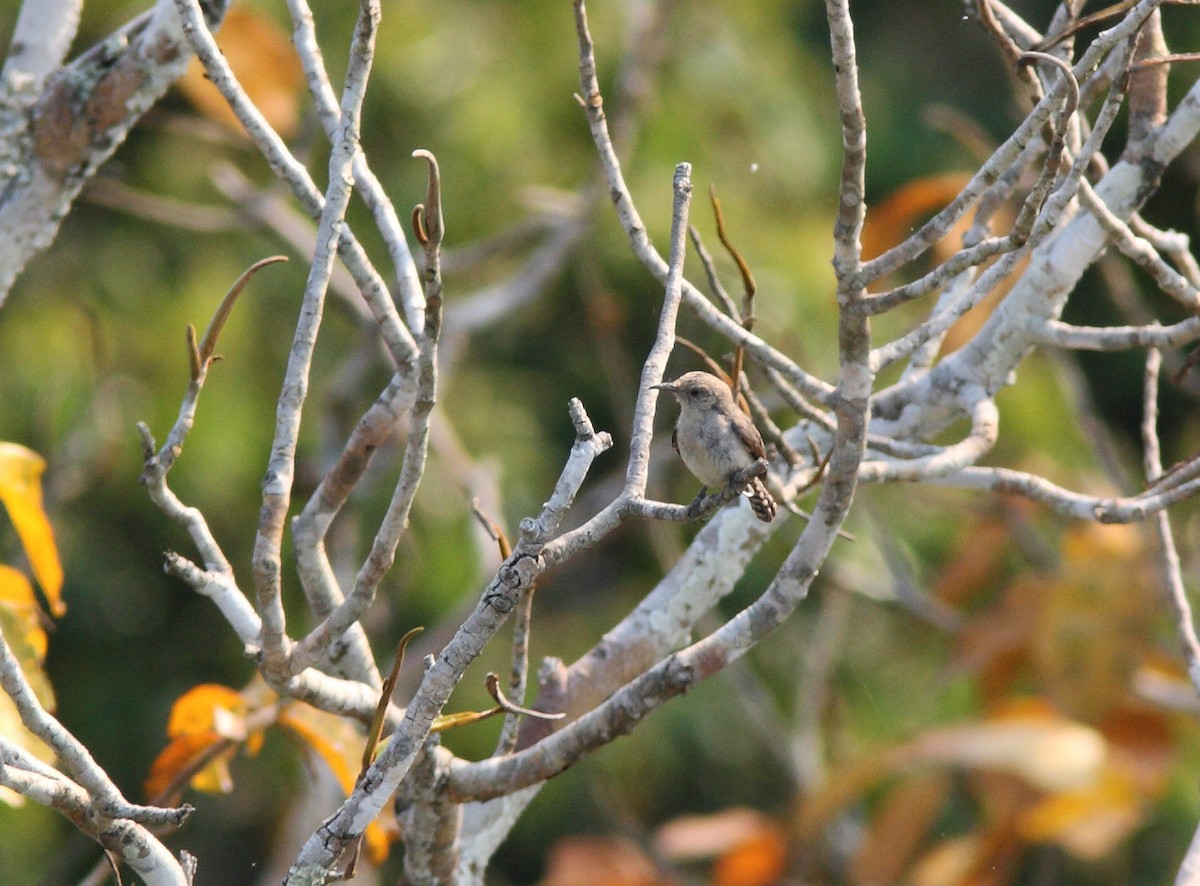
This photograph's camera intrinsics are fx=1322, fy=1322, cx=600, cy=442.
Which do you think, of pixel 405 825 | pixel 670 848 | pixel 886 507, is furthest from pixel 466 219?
pixel 405 825

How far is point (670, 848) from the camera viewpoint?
4461mm

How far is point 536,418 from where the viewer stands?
7293mm

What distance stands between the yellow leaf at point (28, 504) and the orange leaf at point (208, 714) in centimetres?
31

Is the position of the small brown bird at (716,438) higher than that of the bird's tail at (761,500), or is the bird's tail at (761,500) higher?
the small brown bird at (716,438)

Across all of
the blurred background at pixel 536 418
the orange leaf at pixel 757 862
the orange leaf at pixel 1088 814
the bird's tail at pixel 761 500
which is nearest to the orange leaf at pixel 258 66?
the blurred background at pixel 536 418

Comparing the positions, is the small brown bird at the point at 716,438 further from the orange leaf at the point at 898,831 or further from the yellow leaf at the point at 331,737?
the orange leaf at the point at 898,831

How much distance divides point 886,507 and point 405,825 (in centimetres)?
490

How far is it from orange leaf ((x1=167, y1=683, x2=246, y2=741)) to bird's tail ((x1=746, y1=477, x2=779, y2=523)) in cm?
106

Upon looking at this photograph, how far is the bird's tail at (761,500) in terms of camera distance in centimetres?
241

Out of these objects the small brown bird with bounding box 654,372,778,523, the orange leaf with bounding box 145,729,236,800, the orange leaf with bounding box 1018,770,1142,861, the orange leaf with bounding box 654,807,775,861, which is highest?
the small brown bird with bounding box 654,372,778,523

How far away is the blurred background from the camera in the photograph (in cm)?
551

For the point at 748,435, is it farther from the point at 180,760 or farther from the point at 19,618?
the point at 19,618

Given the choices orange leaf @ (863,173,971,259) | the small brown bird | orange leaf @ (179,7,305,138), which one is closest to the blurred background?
orange leaf @ (179,7,305,138)

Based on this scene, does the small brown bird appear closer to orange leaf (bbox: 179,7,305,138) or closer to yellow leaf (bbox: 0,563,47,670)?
yellow leaf (bbox: 0,563,47,670)
